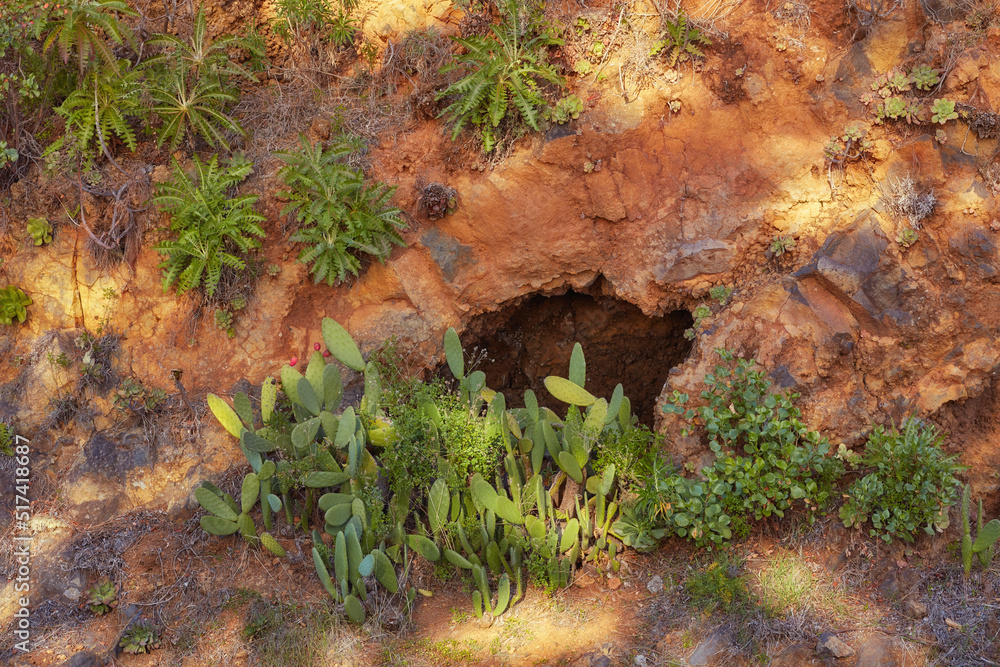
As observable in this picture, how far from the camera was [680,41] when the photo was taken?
5.20 m

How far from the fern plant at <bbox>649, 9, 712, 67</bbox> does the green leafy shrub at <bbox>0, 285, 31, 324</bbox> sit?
476 centimetres

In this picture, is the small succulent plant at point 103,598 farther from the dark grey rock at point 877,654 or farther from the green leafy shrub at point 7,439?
the dark grey rock at point 877,654

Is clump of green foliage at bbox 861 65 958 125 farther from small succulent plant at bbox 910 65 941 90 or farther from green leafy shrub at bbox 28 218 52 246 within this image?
green leafy shrub at bbox 28 218 52 246

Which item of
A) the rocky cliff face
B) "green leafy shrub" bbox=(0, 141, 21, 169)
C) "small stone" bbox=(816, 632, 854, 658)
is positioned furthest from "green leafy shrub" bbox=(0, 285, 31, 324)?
"small stone" bbox=(816, 632, 854, 658)

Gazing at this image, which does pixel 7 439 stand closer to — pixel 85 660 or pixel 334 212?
pixel 85 660

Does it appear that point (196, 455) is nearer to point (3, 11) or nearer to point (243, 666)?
point (243, 666)

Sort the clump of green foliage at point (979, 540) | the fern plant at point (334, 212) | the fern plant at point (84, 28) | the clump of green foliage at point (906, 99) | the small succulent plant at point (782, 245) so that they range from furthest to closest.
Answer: the fern plant at point (334, 212) → the fern plant at point (84, 28) → the small succulent plant at point (782, 245) → the clump of green foliage at point (906, 99) → the clump of green foliage at point (979, 540)

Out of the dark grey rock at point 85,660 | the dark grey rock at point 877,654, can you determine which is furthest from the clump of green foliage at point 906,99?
the dark grey rock at point 85,660

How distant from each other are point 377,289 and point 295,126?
4.72ft

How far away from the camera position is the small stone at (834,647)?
3811mm

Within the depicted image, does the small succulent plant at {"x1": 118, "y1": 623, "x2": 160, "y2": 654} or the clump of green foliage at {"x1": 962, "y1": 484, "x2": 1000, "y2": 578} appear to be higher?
the clump of green foliage at {"x1": 962, "y1": 484, "x2": 1000, "y2": 578}

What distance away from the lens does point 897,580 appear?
4.16m

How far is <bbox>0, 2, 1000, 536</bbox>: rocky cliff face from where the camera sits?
4605 mm

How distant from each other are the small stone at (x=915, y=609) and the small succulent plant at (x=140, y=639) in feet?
13.3
